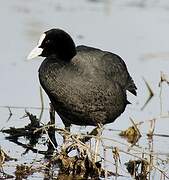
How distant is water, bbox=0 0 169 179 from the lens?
760 centimetres

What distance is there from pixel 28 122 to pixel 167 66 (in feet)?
8.75

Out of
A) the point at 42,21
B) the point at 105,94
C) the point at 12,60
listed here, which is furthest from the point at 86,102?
the point at 42,21

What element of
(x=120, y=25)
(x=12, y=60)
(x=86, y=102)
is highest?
(x=120, y=25)

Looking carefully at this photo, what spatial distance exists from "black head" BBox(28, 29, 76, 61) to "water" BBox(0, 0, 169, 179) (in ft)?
2.60

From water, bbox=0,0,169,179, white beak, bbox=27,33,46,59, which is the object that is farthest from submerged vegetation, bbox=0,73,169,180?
white beak, bbox=27,33,46,59

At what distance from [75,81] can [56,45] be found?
1.09 feet

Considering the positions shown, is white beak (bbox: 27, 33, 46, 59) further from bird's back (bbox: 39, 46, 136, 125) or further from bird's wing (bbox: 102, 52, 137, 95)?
bird's wing (bbox: 102, 52, 137, 95)

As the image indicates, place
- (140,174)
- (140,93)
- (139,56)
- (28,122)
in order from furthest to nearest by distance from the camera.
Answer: (139,56) < (140,93) < (28,122) < (140,174)

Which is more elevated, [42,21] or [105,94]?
[42,21]

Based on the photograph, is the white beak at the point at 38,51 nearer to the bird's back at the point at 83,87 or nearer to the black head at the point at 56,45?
the black head at the point at 56,45

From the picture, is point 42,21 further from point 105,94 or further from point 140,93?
point 105,94

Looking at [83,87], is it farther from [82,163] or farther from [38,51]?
[82,163]

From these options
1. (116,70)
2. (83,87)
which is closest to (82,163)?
(83,87)

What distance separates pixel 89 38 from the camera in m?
10.8
